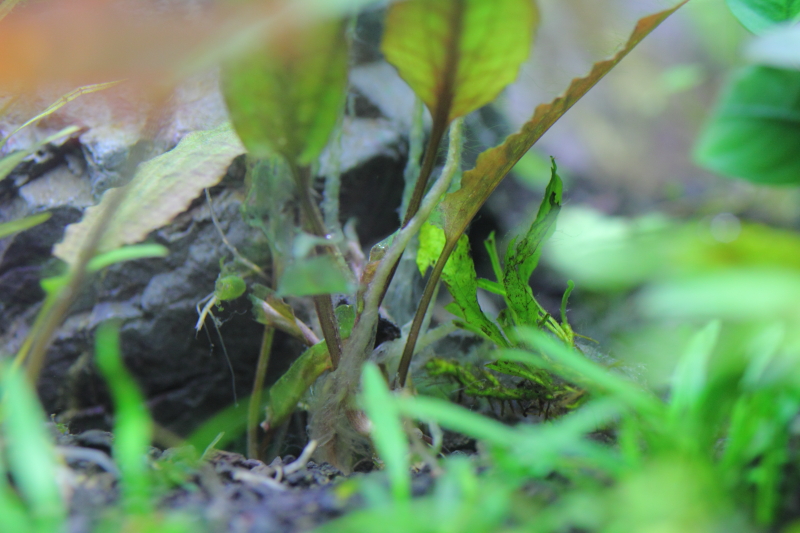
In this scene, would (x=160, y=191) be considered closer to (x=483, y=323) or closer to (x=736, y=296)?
(x=483, y=323)

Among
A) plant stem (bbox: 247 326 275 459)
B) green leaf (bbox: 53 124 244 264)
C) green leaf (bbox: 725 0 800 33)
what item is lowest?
plant stem (bbox: 247 326 275 459)

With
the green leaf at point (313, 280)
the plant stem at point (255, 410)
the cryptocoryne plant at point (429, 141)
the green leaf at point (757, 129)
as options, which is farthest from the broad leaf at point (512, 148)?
the plant stem at point (255, 410)

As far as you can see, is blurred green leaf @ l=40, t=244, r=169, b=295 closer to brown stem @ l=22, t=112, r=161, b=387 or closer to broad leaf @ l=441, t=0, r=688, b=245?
brown stem @ l=22, t=112, r=161, b=387

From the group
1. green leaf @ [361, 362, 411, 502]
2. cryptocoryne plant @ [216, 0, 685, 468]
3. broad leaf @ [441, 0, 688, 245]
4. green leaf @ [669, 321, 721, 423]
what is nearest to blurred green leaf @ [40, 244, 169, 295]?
cryptocoryne plant @ [216, 0, 685, 468]

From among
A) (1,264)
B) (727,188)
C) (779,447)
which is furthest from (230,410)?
(727,188)

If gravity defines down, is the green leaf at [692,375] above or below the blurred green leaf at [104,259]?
below

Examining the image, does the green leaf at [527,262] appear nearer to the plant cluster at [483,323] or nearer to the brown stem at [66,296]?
the plant cluster at [483,323]
